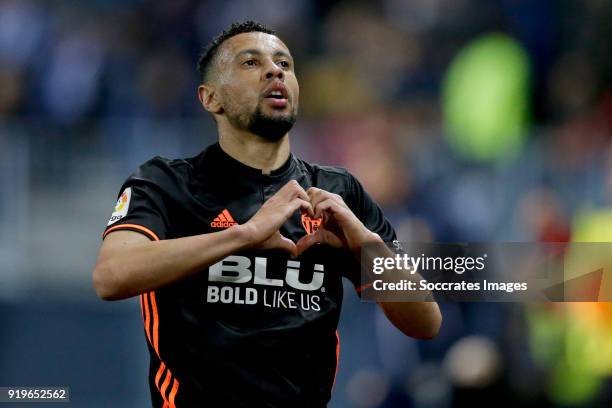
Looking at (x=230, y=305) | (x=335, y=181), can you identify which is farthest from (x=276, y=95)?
(x=230, y=305)

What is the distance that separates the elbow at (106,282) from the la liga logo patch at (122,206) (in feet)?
0.75

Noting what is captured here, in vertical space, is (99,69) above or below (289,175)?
above

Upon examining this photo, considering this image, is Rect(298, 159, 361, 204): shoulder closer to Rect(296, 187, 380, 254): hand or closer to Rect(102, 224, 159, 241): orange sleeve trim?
Rect(296, 187, 380, 254): hand

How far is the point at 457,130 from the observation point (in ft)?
23.2

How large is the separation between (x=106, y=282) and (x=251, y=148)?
31.4 inches

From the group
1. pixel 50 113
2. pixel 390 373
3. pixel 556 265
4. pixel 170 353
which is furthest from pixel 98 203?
pixel 170 353

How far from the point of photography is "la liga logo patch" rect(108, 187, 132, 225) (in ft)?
10.6

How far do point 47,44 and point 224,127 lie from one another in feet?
14.3

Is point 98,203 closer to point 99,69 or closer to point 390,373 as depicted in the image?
point 99,69

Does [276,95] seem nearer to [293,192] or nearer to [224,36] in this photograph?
[224,36]

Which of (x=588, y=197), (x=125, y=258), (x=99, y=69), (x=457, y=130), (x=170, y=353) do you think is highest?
(x=99, y=69)

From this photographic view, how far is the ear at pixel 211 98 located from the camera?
11.8 feet

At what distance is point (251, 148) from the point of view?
11.6ft

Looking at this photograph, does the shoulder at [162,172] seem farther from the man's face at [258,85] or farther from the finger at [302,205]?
the finger at [302,205]
